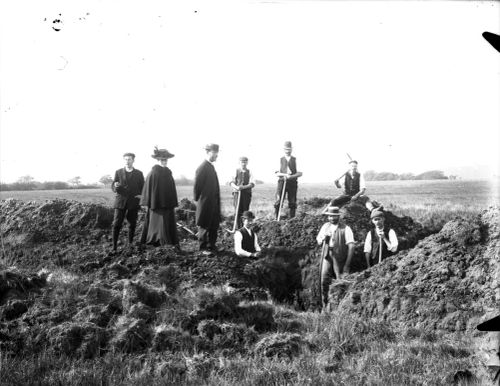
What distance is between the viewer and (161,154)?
8859 mm

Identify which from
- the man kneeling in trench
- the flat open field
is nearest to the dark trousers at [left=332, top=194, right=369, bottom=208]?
the flat open field

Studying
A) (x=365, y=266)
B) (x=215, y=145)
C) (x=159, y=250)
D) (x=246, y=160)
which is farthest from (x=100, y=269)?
(x=365, y=266)

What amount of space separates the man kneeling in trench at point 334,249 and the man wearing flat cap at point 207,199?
180cm

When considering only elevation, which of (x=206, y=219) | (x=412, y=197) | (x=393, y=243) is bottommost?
(x=393, y=243)

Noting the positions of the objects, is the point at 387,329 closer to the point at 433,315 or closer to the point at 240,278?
the point at 433,315

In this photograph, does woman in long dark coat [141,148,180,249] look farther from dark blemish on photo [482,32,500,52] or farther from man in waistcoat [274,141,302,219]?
dark blemish on photo [482,32,500,52]

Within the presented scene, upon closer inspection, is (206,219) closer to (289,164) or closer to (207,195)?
(207,195)

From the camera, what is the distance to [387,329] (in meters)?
6.55

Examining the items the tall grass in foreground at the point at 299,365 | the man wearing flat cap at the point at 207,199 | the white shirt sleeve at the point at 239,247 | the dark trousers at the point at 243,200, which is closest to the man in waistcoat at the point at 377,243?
the white shirt sleeve at the point at 239,247

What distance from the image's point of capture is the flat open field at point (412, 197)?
440 inches

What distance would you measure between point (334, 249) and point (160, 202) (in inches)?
116

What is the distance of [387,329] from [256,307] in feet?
5.66

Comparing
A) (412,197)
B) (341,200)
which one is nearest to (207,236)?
(341,200)

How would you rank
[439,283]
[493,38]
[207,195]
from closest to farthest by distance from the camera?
1. [493,38]
2. [439,283]
3. [207,195]
